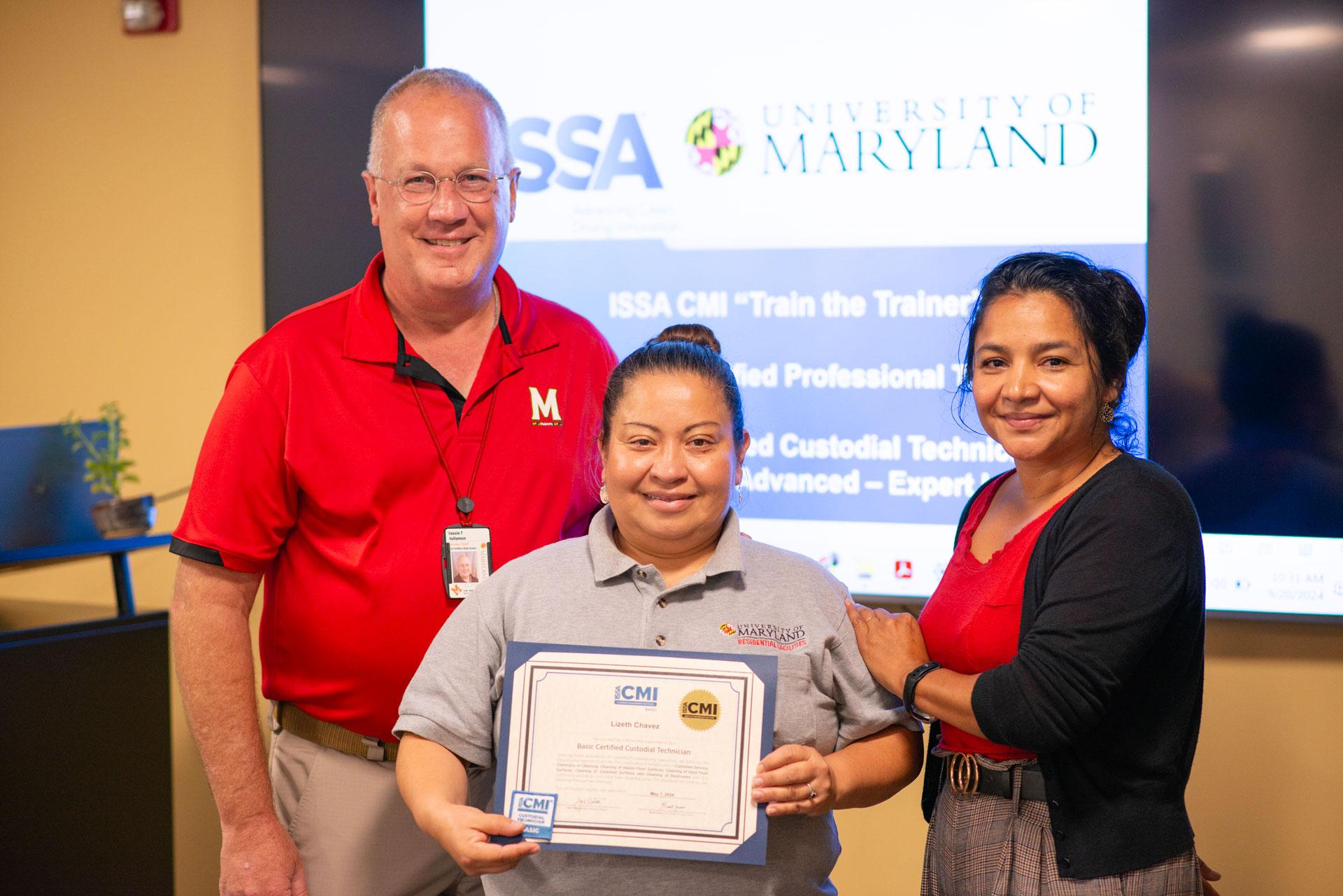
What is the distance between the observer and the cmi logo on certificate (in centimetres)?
148

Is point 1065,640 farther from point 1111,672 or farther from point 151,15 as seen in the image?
point 151,15

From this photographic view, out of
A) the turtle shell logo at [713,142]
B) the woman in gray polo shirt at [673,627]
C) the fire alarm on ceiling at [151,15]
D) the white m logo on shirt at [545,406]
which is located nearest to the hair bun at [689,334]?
the turtle shell logo at [713,142]

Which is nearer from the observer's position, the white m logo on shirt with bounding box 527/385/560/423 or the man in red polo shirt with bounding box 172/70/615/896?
the man in red polo shirt with bounding box 172/70/615/896

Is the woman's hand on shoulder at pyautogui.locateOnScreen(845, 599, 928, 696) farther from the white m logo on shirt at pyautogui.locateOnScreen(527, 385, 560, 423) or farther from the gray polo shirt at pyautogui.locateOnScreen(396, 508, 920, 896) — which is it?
the white m logo on shirt at pyautogui.locateOnScreen(527, 385, 560, 423)

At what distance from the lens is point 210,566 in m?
1.95

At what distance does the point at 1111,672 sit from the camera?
1.57 metres

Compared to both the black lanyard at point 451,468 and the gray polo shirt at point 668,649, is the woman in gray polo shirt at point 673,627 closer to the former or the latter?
the gray polo shirt at point 668,649

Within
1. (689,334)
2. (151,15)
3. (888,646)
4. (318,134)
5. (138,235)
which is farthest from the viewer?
(138,235)

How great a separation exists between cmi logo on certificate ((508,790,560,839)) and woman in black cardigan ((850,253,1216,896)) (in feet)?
1.70

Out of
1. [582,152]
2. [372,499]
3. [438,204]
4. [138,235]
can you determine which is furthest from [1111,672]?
[138,235]

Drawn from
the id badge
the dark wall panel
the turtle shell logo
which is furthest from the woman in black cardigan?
the dark wall panel

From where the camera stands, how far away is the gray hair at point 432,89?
1.99 m

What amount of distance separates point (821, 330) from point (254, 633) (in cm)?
210

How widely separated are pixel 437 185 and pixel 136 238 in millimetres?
2338
